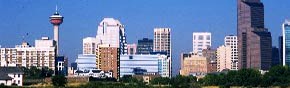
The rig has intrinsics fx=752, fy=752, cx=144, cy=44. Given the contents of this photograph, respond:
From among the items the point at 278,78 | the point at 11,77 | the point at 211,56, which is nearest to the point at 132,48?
the point at 211,56

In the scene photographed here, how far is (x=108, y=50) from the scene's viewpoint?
396 feet

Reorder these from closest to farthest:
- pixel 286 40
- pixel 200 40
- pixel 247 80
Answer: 1. pixel 247 80
2. pixel 286 40
3. pixel 200 40

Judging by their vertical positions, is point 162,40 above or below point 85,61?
above

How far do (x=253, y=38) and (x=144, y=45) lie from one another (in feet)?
117

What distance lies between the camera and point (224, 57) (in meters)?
163

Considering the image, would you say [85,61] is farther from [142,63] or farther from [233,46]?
[233,46]

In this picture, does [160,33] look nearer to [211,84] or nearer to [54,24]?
[54,24]

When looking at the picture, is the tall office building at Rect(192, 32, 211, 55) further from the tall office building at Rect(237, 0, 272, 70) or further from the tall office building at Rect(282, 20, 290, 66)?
the tall office building at Rect(282, 20, 290, 66)

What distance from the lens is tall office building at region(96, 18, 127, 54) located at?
6919 inches

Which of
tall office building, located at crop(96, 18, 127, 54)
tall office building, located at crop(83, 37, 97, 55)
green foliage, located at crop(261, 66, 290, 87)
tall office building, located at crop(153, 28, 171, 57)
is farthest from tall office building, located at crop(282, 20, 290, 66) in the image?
green foliage, located at crop(261, 66, 290, 87)

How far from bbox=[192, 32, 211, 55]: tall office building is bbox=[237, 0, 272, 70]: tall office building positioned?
2155 cm

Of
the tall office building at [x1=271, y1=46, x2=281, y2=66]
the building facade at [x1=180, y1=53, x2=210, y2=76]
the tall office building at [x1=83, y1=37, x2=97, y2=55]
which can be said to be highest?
the tall office building at [x1=83, y1=37, x2=97, y2=55]

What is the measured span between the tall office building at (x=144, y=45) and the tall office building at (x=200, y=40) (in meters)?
12.2

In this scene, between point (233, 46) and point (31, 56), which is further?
point (233, 46)
